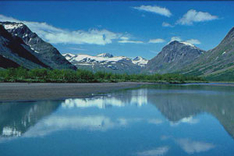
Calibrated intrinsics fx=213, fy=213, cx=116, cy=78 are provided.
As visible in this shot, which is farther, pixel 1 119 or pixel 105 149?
pixel 1 119

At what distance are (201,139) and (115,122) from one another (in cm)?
1143

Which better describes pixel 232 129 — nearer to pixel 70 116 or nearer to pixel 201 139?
pixel 201 139

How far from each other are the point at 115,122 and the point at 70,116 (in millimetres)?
7443

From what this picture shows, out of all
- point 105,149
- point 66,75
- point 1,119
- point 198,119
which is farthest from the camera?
point 66,75

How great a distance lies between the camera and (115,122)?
95.0ft

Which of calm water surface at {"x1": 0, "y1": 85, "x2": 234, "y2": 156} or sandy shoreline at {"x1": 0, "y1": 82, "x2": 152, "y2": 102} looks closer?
calm water surface at {"x1": 0, "y1": 85, "x2": 234, "y2": 156}

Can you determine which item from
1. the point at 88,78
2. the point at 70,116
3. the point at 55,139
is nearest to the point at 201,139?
the point at 55,139

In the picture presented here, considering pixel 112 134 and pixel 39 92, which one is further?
pixel 39 92

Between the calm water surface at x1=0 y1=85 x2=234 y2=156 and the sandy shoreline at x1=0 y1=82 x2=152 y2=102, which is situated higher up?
the sandy shoreline at x1=0 y1=82 x2=152 y2=102

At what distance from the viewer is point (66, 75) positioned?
182m

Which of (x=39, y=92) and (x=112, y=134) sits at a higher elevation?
(x=39, y=92)

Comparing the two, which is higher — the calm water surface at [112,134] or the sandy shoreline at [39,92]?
the sandy shoreline at [39,92]

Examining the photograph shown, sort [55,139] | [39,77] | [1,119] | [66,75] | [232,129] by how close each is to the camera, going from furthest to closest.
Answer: [66,75], [39,77], [1,119], [232,129], [55,139]

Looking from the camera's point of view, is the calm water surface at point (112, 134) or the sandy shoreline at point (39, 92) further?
the sandy shoreline at point (39, 92)
